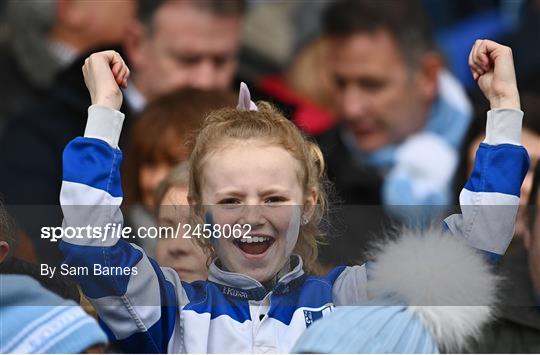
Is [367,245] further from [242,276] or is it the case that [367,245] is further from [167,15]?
[167,15]

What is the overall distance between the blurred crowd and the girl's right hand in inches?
53.7

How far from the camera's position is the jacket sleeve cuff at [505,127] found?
237 centimetres

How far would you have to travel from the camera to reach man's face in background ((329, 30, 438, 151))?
4477mm

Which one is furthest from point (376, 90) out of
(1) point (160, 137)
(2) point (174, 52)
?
(1) point (160, 137)

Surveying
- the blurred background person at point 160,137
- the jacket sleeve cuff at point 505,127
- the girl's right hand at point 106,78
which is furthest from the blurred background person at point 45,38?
the jacket sleeve cuff at point 505,127

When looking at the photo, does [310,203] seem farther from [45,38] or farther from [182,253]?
[45,38]

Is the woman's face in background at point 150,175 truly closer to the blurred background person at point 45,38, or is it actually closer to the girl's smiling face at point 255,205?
the blurred background person at point 45,38

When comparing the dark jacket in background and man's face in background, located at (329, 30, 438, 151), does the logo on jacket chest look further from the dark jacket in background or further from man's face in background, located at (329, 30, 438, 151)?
man's face in background, located at (329, 30, 438, 151)

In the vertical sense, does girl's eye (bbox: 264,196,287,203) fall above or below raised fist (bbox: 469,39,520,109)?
below

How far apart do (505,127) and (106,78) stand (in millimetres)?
726

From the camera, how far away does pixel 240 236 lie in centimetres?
235

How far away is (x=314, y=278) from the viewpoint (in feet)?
7.90

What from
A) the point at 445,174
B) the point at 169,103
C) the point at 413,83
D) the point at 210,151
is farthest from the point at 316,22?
the point at 210,151

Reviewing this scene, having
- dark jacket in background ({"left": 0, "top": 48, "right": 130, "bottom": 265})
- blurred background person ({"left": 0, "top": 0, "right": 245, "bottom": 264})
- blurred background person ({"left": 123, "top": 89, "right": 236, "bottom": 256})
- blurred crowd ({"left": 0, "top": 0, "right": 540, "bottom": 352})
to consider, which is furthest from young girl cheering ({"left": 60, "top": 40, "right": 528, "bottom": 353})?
blurred background person ({"left": 0, "top": 0, "right": 245, "bottom": 264})
